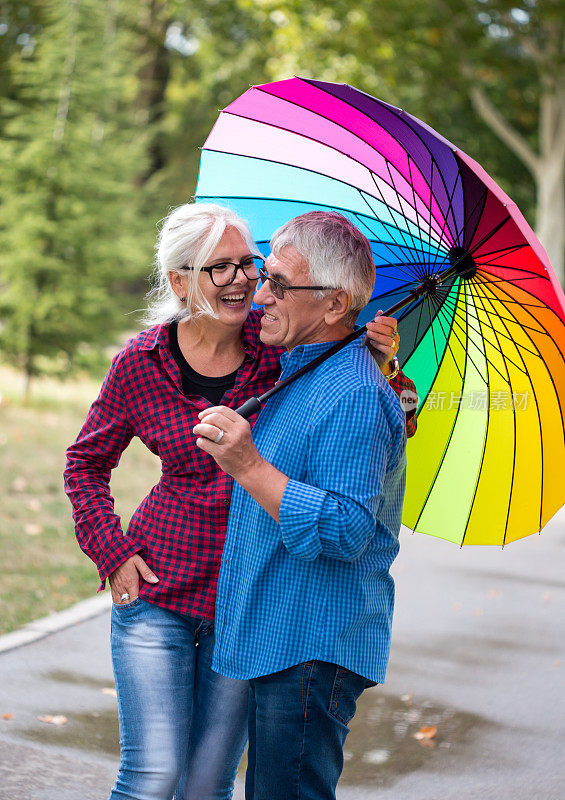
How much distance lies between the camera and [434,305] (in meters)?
3.34

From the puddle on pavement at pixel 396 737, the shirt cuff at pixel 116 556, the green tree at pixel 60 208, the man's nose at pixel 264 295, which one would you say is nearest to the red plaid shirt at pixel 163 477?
the shirt cuff at pixel 116 556

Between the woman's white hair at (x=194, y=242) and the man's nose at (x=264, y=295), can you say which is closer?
the man's nose at (x=264, y=295)

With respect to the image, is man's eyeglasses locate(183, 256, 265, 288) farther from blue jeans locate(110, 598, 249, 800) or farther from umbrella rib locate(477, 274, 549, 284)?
blue jeans locate(110, 598, 249, 800)

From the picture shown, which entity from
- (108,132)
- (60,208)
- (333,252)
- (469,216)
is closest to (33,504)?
(469,216)

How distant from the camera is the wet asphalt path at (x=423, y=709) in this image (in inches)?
177

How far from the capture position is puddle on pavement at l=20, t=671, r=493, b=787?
4.69 metres

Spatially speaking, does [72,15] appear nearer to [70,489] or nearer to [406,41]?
[406,41]

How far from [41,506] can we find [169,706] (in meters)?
6.51

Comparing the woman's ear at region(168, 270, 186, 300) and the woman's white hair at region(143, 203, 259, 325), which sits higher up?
the woman's white hair at region(143, 203, 259, 325)

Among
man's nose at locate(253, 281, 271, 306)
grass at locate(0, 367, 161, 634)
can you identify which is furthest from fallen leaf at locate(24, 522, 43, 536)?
man's nose at locate(253, 281, 271, 306)

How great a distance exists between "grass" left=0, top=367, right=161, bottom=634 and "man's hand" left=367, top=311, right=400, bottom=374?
3933mm

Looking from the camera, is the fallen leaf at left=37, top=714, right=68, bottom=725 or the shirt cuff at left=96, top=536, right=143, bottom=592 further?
the fallen leaf at left=37, top=714, right=68, bottom=725

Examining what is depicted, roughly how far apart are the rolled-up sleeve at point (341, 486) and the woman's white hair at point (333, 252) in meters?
0.32

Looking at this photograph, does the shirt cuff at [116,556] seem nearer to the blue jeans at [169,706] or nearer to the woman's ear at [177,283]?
the blue jeans at [169,706]
